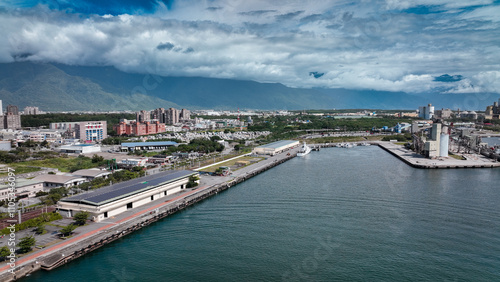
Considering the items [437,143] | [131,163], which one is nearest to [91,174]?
[131,163]

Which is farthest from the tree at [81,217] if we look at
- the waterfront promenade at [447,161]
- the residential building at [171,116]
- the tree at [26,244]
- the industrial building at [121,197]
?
the residential building at [171,116]

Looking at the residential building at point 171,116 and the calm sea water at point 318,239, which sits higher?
the residential building at point 171,116

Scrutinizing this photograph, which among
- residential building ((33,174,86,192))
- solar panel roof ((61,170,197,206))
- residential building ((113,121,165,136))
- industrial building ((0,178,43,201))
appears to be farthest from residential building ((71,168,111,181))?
residential building ((113,121,165,136))

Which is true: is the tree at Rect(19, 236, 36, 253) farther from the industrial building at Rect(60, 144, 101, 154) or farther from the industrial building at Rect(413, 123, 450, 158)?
the industrial building at Rect(413, 123, 450, 158)

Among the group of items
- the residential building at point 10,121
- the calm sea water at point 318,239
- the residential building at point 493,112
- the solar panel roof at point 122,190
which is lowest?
the calm sea water at point 318,239

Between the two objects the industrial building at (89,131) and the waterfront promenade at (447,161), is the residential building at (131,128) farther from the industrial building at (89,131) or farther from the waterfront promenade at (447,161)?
the waterfront promenade at (447,161)

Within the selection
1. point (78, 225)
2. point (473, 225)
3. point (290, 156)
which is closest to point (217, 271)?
point (78, 225)

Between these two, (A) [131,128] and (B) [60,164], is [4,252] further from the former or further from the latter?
(A) [131,128]

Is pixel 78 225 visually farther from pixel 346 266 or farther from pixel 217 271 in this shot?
pixel 346 266
